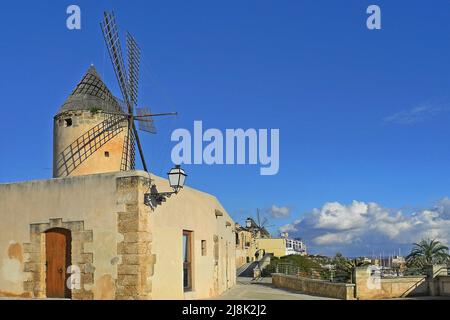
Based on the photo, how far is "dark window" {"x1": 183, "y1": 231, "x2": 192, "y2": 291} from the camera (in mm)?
15828


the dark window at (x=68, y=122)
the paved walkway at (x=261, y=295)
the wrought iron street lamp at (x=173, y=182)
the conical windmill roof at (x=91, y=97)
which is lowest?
the paved walkway at (x=261, y=295)

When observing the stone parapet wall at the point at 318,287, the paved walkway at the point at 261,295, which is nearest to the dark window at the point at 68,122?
the paved walkway at the point at 261,295

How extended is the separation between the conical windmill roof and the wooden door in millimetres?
4783

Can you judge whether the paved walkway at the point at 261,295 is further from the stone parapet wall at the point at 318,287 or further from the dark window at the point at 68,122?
the dark window at the point at 68,122

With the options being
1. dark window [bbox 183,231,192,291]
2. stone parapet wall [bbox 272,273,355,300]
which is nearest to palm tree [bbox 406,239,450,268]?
stone parapet wall [bbox 272,273,355,300]

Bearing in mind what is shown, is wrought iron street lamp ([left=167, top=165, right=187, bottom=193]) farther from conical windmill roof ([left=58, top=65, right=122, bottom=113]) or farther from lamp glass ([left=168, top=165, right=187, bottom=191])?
conical windmill roof ([left=58, top=65, right=122, bottom=113])

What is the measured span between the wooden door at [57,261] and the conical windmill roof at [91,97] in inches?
188

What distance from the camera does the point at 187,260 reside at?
52.5 ft

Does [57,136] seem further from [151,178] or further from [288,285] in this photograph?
[288,285]

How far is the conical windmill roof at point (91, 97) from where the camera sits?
17.3 meters

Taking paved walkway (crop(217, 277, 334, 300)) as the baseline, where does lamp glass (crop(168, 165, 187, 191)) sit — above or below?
above

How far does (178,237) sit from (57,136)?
18.4ft

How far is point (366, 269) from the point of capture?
20.5 metres
